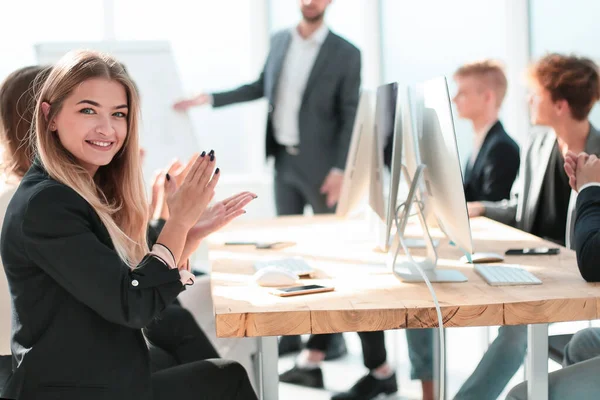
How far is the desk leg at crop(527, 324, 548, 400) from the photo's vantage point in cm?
149

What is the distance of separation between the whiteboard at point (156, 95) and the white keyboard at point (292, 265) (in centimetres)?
213

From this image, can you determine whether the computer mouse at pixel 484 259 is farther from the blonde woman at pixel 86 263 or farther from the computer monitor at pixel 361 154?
the blonde woman at pixel 86 263

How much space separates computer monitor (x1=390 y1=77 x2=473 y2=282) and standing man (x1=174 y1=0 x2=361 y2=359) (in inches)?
72.4

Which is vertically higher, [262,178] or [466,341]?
[262,178]

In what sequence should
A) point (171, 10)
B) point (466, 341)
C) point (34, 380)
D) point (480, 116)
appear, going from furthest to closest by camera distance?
point (171, 10)
point (466, 341)
point (480, 116)
point (34, 380)

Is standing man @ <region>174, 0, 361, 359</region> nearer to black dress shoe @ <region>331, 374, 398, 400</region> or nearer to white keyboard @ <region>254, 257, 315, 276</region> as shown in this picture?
black dress shoe @ <region>331, 374, 398, 400</region>

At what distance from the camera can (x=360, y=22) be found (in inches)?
210

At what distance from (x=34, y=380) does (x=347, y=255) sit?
37.8 inches

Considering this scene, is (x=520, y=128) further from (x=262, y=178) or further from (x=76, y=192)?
(x=76, y=192)

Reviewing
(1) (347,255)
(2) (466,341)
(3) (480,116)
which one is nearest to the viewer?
(1) (347,255)

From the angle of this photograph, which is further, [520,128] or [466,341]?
[520,128]

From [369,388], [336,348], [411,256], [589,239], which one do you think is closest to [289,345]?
[336,348]

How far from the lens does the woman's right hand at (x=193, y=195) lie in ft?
4.86

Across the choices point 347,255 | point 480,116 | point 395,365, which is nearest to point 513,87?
point 480,116
